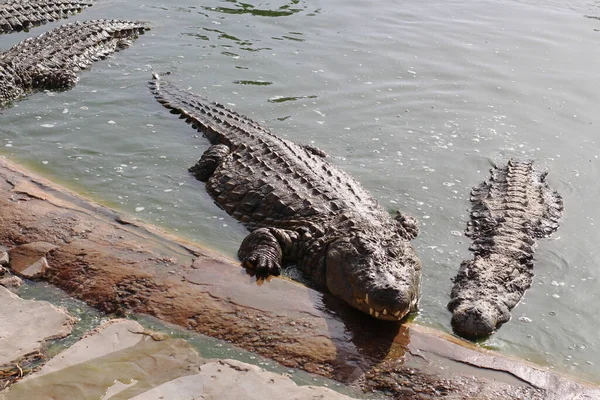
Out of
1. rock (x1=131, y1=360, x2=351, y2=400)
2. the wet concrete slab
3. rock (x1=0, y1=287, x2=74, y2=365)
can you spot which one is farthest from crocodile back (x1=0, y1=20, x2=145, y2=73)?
rock (x1=131, y1=360, x2=351, y2=400)

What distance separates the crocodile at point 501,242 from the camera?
626cm

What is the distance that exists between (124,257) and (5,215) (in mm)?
1456

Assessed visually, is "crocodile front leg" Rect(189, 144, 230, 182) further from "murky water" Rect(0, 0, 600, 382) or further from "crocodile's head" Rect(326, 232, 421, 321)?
"crocodile's head" Rect(326, 232, 421, 321)

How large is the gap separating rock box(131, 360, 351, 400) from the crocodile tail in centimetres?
466

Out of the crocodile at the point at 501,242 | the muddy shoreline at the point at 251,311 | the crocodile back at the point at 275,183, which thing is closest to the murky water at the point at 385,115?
the crocodile at the point at 501,242

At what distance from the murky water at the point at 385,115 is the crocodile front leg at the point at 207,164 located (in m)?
0.22

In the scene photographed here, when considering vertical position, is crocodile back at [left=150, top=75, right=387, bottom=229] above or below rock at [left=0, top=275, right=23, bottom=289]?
above

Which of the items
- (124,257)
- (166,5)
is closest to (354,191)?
(124,257)

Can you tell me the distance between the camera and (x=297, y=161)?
836 cm

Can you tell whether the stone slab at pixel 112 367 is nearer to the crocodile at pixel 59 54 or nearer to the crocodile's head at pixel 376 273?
the crocodile's head at pixel 376 273

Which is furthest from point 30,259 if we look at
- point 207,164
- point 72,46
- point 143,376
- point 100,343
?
point 72,46

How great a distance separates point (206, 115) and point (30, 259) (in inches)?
174

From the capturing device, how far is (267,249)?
6707 mm

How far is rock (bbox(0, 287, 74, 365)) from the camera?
4973 mm
